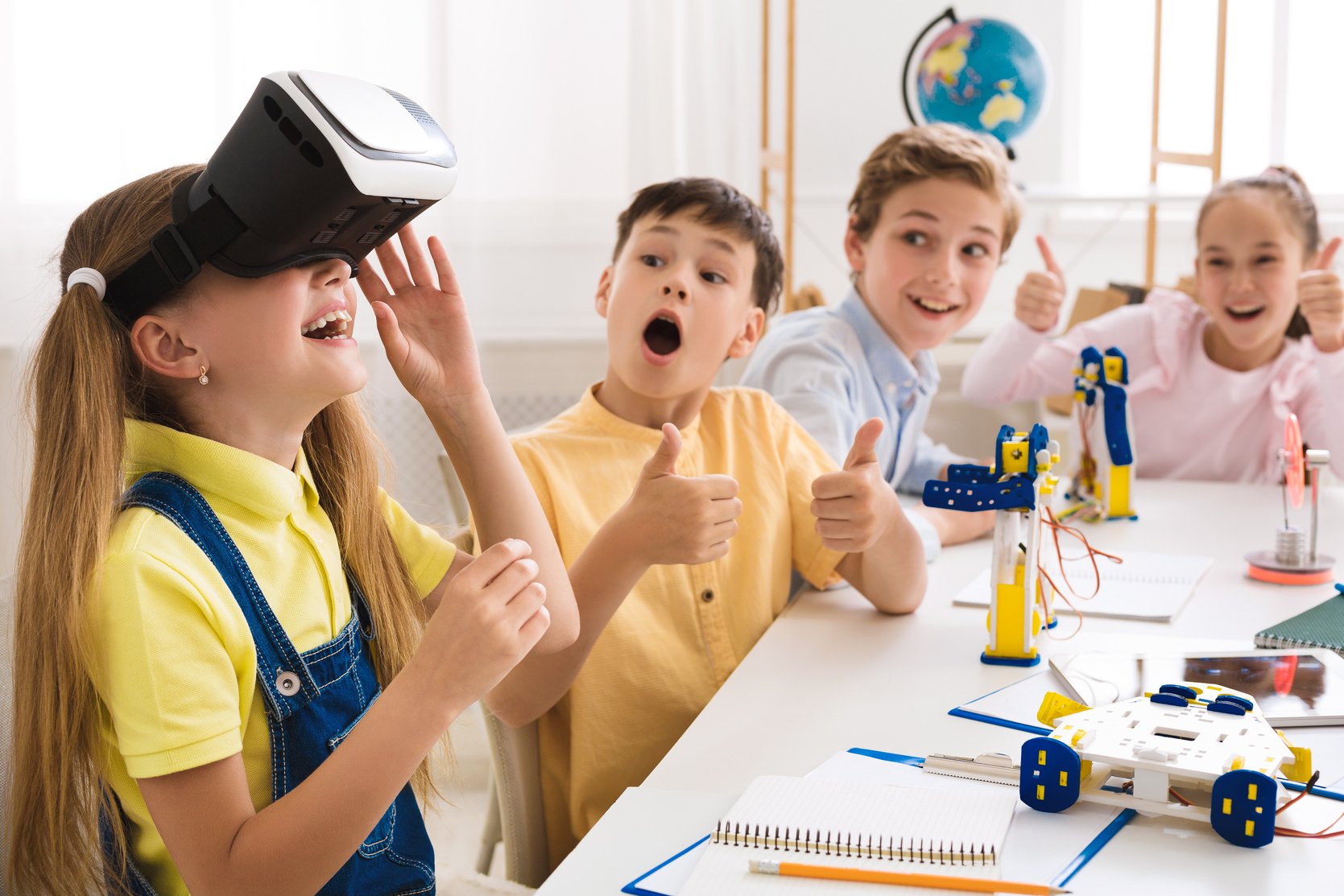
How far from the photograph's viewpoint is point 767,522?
140 centimetres

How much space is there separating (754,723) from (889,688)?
0.15 m

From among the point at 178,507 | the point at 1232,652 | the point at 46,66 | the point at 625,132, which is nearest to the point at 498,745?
the point at 178,507

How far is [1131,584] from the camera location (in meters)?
1.43

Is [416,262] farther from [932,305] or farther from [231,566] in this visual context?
[932,305]

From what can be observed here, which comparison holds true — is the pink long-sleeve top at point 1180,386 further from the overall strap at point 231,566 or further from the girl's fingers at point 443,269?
the overall strap at point 231,566

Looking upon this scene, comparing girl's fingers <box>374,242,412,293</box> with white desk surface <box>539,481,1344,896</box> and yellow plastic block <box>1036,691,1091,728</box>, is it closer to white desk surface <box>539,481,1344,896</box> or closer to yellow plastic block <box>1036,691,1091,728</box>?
white desk surface <box>539,481,1344,896</box>

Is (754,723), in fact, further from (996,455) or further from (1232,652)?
(1232,652)

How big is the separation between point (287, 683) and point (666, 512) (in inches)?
15.0

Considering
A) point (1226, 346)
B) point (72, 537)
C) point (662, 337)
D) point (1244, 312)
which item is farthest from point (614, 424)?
point (1226, 346)

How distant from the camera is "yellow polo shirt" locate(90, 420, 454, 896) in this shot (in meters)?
0.77

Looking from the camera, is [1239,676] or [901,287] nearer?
[1239,676]

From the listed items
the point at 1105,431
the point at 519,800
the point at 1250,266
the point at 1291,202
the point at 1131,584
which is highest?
the point at 1291,202

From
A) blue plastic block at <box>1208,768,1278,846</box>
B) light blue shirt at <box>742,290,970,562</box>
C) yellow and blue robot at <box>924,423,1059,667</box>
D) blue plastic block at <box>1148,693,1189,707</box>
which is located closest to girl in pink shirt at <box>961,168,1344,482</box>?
light blue shirt at <box>742,290,970,562</box>

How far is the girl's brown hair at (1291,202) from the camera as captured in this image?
6.99ft
